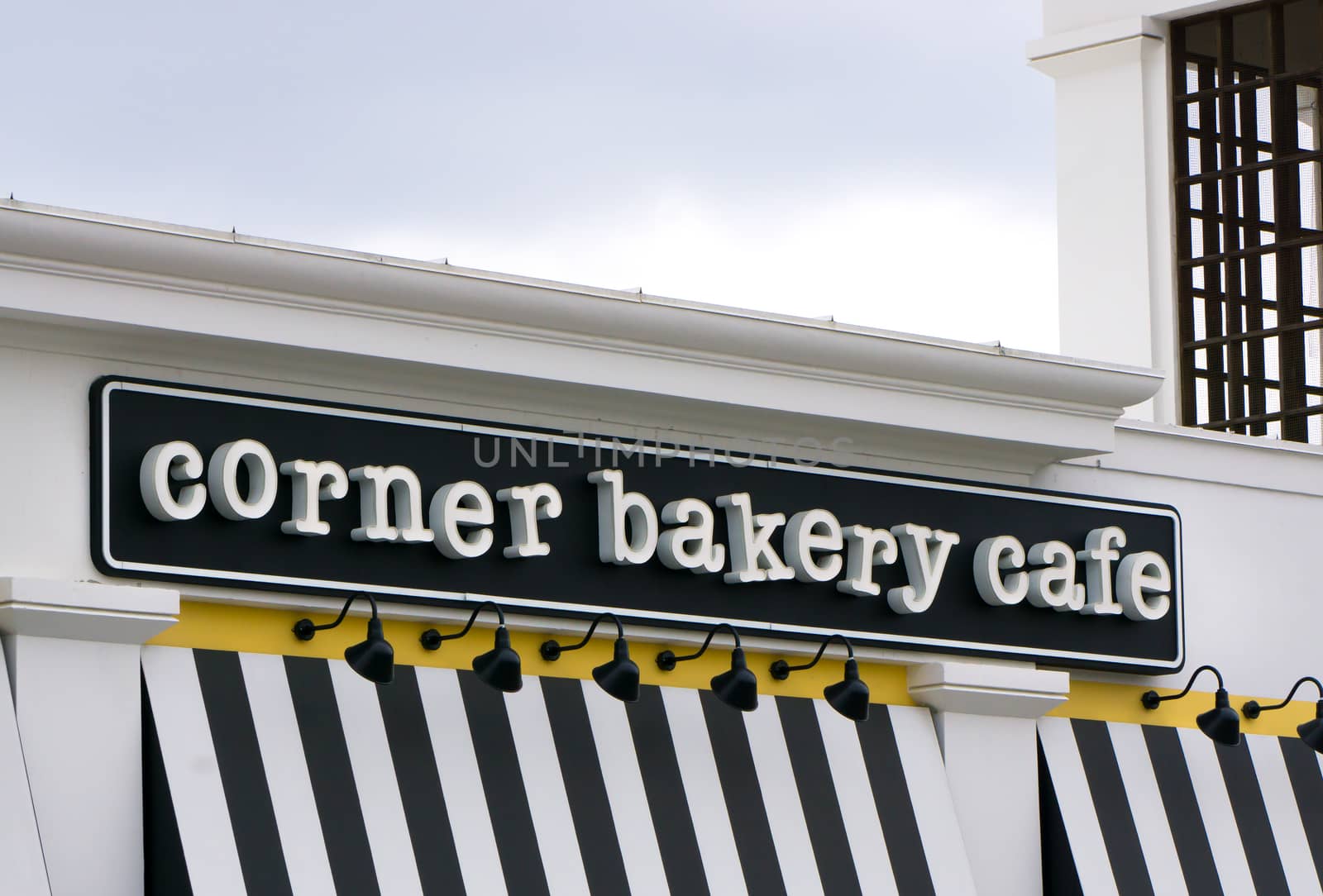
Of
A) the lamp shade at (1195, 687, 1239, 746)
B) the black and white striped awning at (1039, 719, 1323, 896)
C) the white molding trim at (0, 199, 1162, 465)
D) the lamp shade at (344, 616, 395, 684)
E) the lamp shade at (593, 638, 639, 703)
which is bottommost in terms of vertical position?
the black and white striped awning at (1039, 719, 1323, 896)

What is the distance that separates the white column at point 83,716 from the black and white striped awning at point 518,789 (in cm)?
11

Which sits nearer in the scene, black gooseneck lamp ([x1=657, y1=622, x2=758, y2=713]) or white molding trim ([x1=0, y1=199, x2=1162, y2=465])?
white molding trim ([x1=0, y1=199, x2=1162, y2=465])

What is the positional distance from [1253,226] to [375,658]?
27.4 feet

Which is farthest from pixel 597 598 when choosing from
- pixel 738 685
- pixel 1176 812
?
pixel 1176 812

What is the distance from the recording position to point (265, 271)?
295 inches

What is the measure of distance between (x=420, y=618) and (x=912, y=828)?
230cm

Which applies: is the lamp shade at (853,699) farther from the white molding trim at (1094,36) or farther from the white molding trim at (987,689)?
the white molding trim at (1094,36)

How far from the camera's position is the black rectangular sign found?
24.4 feet

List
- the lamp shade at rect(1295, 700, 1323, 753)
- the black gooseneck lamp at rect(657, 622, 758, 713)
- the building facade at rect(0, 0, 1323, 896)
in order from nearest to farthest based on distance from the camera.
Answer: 1. the building facade at rect(0, 0, 1323, 896)
2. the black gooseneck lamp at rect(657, 622, 758, 713)
3. the lamp shade at rect(1295, 700, 1323, 753)

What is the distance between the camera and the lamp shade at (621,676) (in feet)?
25.5

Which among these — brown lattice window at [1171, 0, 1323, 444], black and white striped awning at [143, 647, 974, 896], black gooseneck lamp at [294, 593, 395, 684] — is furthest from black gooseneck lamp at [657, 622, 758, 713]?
brown lattice window at [1171, 0, 1323, 444]

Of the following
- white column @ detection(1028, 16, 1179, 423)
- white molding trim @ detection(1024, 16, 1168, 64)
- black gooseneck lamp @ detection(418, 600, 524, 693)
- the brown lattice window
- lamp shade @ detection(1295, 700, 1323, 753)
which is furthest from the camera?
white molding trim @ detection(1024, 16, 1168, 64)

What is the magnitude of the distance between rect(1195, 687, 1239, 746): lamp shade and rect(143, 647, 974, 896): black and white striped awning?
1326 millimetres

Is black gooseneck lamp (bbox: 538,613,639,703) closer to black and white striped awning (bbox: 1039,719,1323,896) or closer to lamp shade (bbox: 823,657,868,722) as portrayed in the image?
lamp shade (bbox: 823,657,868,722)
